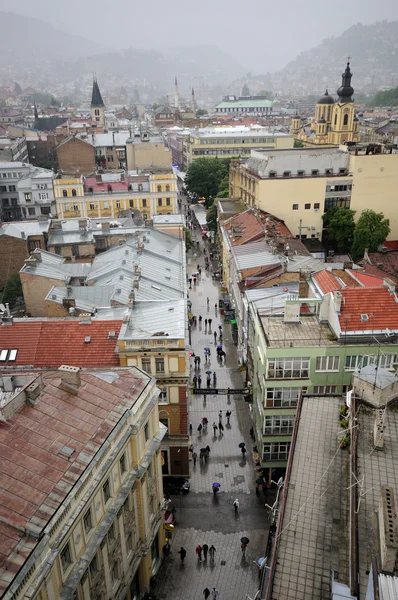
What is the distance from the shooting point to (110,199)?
7519cm

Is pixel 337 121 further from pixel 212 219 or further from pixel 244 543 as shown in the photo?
pixel 244 543

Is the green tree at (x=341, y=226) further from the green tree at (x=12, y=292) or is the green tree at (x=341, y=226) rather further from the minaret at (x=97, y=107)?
the minaret at (x=97, y=107)

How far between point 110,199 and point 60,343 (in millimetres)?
45916

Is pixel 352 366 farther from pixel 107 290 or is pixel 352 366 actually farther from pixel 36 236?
pixel 36 236

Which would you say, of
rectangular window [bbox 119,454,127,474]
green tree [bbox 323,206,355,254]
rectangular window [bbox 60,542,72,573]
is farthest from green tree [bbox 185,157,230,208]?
rectangular window [bbox 60,542,72,573]

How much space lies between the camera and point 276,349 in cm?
3067

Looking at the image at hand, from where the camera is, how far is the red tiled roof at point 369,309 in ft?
105

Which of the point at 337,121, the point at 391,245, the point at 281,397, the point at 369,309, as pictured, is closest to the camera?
the point at 281,397

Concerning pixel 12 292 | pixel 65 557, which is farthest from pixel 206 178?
pixel 65 557

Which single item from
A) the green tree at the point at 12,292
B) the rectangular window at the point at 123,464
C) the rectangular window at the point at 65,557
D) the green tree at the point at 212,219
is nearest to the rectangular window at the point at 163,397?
the rectangular window at the point at 123,464

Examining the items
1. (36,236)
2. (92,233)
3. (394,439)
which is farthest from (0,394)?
(36,236)

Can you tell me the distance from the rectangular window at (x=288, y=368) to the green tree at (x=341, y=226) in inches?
1623

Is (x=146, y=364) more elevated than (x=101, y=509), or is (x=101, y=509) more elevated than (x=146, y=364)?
(x=146, y=364)

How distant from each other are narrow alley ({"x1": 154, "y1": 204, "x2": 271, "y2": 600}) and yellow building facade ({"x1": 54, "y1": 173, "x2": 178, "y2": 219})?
→ 36.4 meters
